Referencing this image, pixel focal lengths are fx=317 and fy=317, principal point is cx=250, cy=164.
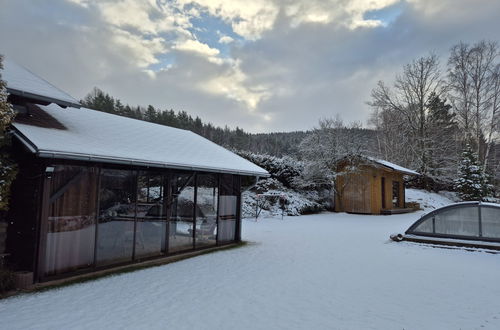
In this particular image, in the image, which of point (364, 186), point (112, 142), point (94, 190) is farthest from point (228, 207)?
point (364, 186)

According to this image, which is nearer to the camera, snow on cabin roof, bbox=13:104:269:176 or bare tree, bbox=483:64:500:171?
snow on cabin roof, bbox=13:104:269:176

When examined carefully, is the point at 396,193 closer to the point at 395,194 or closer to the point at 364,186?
the point at 395,194

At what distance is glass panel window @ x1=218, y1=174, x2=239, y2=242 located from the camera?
907 cm

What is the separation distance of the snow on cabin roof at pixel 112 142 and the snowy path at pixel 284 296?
6.94ft

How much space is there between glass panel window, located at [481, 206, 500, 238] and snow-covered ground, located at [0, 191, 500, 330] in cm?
88

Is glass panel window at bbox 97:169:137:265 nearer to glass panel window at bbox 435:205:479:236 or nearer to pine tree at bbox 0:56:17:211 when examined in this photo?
pine tree at bbox 0:56:17:211

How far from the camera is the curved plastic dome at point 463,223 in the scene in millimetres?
8914

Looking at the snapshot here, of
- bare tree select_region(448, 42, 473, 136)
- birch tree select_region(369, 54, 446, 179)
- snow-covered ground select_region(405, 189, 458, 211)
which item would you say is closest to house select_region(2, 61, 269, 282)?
snow-covered ground select_region(405, 189, 458, 211)

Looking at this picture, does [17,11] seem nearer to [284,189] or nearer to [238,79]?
[238,79]

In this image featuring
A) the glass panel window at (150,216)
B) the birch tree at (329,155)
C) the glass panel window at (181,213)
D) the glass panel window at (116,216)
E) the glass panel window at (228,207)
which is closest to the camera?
the glass panel window at (116,216)

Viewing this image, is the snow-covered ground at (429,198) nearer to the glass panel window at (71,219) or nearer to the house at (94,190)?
the house at (94,190)

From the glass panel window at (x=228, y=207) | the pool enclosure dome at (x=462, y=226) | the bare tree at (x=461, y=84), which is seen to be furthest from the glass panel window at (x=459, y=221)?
the bare tree at (x=461, y=84)

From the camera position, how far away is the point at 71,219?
556 cm

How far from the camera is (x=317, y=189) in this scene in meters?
20.8
